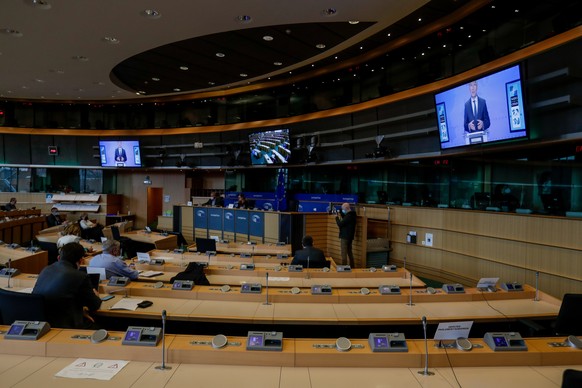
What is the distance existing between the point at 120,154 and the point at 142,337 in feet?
45.2

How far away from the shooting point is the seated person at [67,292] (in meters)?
2.83

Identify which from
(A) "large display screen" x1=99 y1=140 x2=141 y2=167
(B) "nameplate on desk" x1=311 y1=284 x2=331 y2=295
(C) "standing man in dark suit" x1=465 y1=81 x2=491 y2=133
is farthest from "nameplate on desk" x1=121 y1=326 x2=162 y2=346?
(A) "large display screen" x1=99 y1=140 x2=141 y2=167

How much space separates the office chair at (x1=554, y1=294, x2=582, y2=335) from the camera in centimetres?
301

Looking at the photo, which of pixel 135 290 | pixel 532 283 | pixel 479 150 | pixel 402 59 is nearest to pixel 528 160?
pixel 479 150

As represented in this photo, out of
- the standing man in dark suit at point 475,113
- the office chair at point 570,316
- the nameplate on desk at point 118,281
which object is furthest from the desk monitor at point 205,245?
the office chair at point 570,316

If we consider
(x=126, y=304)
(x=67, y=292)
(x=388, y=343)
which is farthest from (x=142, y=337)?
(x=388, y=343)

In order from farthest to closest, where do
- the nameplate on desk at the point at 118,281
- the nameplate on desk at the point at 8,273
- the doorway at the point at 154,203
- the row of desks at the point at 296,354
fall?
1. the doorway at the point at 154,203
2. the nameplate on desk at the point at 8,273
3. the nameplate on desk at the point at 118,281
4. the row of desks at the point at 296,354

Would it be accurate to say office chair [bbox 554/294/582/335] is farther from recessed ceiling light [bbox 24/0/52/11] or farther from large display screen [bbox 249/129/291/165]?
large display screen [bbox 249/129/291/165]

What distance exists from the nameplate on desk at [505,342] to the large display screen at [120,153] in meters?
14.4

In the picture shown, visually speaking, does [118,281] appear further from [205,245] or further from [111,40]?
[111,40]

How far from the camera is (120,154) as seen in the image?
14.6m

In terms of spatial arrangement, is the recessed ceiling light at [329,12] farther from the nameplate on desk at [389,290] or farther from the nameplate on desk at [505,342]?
the nameplate on desk at [505,342]

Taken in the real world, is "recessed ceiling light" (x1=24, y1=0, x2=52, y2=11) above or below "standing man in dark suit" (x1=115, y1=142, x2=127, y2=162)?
above

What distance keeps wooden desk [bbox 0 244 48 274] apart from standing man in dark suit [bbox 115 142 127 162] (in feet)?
28.8
